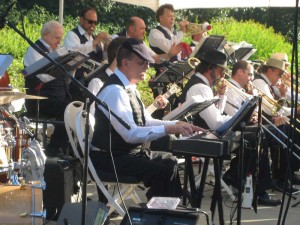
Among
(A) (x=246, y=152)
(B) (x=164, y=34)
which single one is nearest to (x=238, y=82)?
(A) (x=246, y=152)

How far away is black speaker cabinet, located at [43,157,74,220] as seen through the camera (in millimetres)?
6801

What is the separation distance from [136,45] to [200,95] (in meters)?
1.42

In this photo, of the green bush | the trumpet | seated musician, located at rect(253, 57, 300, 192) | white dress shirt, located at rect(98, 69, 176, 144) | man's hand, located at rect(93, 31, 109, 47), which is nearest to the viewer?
white dress shirt, located at rect(98, 69, 176, 144)

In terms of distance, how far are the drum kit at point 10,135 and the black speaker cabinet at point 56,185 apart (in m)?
0.28

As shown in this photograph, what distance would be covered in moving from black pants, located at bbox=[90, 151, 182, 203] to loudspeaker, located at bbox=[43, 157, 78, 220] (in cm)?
41

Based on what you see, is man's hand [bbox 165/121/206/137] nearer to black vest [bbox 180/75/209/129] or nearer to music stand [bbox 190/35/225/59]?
black vest [bbox 180/75/209/129]

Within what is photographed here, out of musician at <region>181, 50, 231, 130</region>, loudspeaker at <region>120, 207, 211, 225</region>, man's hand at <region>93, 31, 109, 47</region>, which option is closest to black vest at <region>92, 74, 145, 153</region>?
loudspeaker at <region>120, 207, 211, 225</region>

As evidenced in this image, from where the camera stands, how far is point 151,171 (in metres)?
6.46

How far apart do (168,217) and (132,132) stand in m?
1.17

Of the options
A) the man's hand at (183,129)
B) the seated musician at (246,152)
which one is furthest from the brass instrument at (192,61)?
the man's hand at (183,129)

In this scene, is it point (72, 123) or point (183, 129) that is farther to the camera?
point (72, 123)

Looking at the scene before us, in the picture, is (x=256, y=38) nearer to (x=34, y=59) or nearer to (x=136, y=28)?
(x=136, y=28)

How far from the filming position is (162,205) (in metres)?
5.59

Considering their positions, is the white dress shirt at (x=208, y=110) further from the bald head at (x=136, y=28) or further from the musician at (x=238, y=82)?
the bald head at (x=136, y=28)
